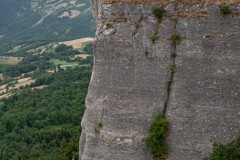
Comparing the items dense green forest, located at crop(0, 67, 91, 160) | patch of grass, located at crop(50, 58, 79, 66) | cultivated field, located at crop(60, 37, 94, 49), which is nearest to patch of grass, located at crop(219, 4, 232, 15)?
dense green forest, located at crop(0, 67, 91, 160)

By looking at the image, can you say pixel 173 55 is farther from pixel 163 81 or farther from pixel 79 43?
pixel 79 43

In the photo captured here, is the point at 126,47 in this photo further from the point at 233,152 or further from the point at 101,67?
the point at 233,152

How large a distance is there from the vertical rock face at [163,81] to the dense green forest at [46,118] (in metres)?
13.7

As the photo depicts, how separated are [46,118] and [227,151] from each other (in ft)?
205

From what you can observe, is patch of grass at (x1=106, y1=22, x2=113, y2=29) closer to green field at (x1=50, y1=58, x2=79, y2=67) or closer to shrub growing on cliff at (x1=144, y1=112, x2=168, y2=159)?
shrub growing on cliff at (x1=144, y1=112, x2=168, y2=159)

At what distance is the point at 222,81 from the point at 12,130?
62.7m

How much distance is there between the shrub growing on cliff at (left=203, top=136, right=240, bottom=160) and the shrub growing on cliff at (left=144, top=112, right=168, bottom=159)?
2893mm

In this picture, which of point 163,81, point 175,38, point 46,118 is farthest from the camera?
point 46,118

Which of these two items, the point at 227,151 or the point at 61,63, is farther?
the point at 61,63

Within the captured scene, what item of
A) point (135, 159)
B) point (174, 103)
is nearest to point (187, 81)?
point (174, 103)

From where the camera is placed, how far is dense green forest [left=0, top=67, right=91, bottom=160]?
64562 millimetres

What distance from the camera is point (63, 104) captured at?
90.4m

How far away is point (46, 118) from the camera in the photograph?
8481 cm

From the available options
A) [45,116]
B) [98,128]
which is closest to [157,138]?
[98,128]
